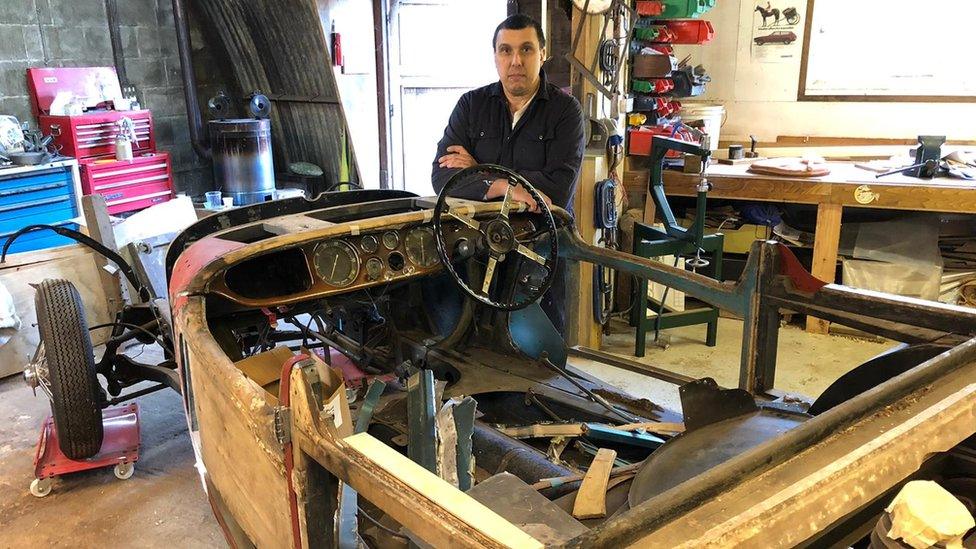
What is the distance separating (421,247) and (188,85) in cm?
480

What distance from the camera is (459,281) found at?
292 cm

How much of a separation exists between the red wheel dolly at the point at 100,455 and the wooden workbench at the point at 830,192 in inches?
131

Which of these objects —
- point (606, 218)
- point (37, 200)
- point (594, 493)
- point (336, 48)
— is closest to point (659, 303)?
point (606, 218)

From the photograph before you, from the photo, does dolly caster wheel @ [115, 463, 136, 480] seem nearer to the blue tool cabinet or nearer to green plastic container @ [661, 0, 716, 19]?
the blue tool cabinet

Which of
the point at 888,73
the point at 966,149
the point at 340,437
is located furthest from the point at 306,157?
the point at 340,437

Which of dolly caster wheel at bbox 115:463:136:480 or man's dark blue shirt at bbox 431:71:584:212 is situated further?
man's dark blue shirt at bbox 431:71:584:212

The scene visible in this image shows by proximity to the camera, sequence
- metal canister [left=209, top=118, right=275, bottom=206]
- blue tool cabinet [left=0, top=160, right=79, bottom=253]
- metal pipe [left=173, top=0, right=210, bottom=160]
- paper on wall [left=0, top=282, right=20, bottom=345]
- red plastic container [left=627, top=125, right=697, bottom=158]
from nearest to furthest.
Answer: paper on wall [left=0, top=282, right=20, bottom=345] < red plastic container [left=627, top=125, right=697, bottom=158] < blue tool cabinet [left=0, top=160, right=79, bottom=253] < metal canister [left=209, top=118, right=275, bottom=206] < metal pipe [left=173, top=0, right=210, bottom=160]

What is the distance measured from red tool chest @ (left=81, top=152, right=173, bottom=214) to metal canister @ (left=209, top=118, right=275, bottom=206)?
468mm

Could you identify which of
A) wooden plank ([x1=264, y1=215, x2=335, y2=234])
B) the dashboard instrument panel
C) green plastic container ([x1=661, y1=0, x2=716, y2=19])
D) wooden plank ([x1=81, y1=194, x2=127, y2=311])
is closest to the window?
green plastic container ([x1=661, y1=0, x2=716, y2=19])

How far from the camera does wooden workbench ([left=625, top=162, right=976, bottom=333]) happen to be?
4.44 m

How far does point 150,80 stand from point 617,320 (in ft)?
15.5

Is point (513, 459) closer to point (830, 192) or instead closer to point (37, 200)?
point (830, 192)

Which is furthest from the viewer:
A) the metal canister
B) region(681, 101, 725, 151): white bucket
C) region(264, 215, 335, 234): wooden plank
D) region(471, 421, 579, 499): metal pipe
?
the metal canister

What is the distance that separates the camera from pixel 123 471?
128 inches
